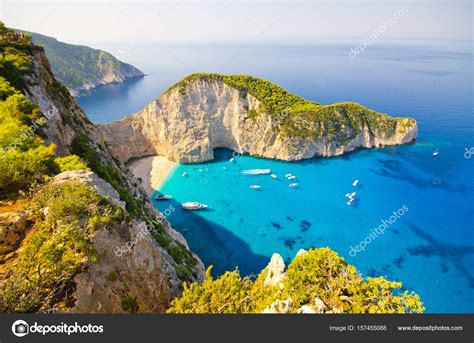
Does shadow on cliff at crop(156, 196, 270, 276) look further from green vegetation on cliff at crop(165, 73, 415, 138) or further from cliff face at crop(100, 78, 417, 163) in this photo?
green vegetation on cliff at crop(165, 73, 415, 138)

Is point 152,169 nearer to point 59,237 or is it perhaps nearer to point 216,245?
point 216,245

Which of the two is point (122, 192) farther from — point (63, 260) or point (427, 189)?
point (427, 189)

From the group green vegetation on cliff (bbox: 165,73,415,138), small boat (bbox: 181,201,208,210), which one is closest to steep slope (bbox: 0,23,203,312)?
small boat (bbox: 181,201,208,210)

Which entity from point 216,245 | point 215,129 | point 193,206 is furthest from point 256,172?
point 216,245

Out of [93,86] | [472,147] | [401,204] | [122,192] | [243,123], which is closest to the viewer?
[122,192]

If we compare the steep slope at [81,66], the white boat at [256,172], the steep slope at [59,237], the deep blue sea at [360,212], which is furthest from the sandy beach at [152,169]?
the steep slope at [81,66]
